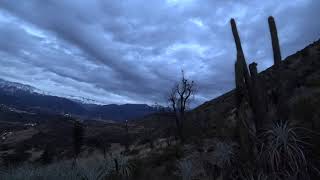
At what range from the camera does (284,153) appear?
10008 mm

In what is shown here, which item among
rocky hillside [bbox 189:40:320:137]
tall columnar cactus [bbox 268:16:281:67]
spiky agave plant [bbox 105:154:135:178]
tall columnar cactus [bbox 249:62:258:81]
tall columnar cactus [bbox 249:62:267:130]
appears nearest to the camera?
tall columnar cactus [bbox 249:62:267:130]

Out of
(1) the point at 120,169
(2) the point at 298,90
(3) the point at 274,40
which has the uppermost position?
(3) the point at 274,40

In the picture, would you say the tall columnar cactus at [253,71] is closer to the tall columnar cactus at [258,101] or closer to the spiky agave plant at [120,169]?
the tall columnar cactus at [258,101]

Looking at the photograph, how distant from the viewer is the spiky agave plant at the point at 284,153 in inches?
381

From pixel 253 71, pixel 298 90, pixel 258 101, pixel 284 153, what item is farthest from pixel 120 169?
pixel 298 90

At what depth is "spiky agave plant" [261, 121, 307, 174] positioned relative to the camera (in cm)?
969

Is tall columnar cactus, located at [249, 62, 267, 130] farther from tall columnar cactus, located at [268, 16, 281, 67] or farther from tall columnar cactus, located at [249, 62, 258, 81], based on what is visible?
tall columnar cactus, located at [268, 16, 281, 67]

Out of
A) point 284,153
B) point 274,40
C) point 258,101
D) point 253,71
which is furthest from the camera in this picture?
point 274,40

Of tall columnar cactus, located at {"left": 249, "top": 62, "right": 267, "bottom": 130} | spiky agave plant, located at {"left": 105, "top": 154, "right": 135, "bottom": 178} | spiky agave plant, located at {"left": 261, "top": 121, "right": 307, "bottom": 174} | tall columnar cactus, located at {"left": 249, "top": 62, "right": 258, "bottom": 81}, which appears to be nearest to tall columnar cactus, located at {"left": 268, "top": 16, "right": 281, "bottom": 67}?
tall columnar cactus, located at {"left": 249, "top": 62, "right": 258, "bottom": 81}

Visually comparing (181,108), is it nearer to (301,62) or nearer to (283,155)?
(301,62)

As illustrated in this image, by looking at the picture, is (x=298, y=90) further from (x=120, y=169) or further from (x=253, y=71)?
(x=120, y=169)

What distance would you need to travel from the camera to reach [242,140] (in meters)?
11.8

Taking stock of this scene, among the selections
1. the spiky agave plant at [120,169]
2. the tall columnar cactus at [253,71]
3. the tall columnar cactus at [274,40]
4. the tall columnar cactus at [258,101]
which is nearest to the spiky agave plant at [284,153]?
the tall columnar cactus at [258,101]

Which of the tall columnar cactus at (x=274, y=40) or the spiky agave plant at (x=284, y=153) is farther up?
the tall columnar cactus at (x=274, y=40)
